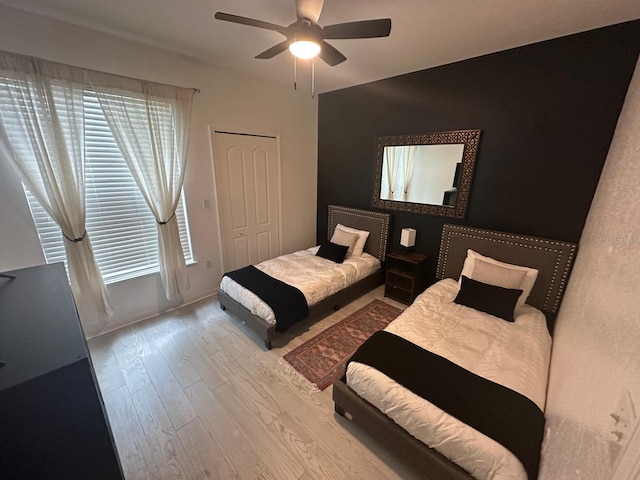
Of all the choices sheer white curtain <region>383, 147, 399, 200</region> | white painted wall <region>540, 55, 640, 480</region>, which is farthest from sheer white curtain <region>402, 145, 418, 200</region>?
white painted wall <region>540, 55, 640, 480</region>

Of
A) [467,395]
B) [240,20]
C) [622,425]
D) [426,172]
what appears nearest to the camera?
[622,425]

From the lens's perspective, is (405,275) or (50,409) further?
(405,275)

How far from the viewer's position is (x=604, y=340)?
0.89 metres

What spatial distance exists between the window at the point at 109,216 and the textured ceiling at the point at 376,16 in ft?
2.31

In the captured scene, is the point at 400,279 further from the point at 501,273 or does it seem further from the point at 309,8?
the point at 309,8

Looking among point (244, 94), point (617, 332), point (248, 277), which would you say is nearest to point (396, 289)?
point (248, 277)

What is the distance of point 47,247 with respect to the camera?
221 cm

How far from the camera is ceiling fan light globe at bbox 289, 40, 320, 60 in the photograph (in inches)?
62.2

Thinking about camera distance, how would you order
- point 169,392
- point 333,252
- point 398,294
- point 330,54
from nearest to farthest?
1. point 330,54
2. point 169,392
3. point 398,294
4. point 333,252

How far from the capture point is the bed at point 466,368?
124 centimetres

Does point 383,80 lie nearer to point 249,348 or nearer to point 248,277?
point 248,277

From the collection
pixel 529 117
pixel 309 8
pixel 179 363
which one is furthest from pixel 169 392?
pixel 529 117

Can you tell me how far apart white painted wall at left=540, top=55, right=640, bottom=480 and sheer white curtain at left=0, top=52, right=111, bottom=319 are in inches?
130

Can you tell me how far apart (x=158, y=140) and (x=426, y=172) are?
2995 mm
